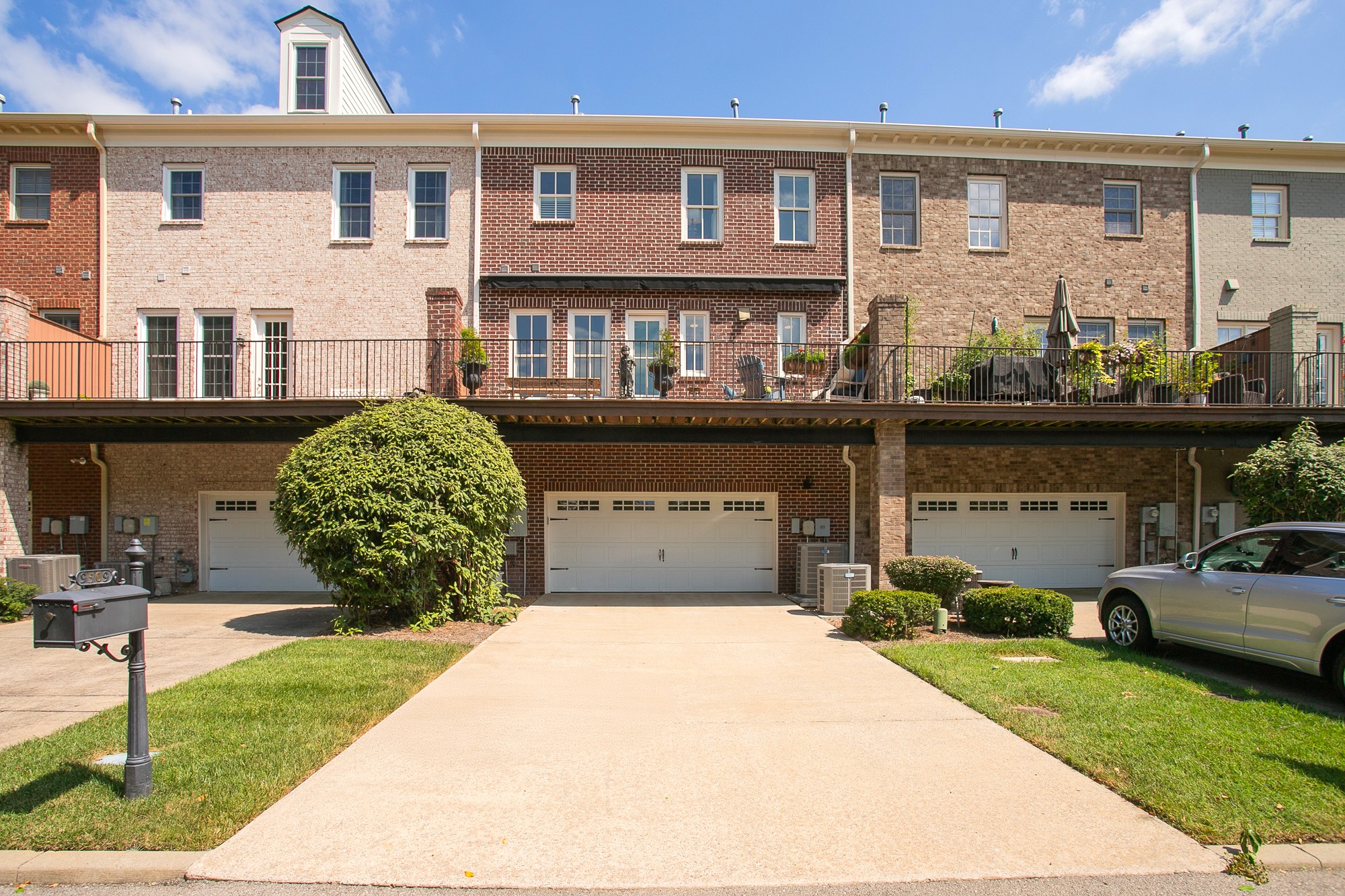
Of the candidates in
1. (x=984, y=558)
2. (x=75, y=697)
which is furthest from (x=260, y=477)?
(x=984, y=558)

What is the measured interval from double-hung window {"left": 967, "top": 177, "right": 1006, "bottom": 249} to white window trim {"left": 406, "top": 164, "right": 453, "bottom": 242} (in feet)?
36.0

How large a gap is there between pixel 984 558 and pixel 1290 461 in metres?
5.61

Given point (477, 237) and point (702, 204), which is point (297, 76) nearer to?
point (477, 237)

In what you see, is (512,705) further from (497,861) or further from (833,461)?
(833,461)

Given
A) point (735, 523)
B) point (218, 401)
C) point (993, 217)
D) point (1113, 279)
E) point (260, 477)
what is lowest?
point (735, 523)

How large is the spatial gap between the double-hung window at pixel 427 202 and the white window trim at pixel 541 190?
1832mm

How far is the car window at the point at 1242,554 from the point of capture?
7.31 meters

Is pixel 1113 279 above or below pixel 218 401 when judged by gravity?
above

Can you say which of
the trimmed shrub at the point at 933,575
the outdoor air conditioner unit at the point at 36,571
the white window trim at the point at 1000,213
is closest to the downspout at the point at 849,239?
the white window trim at the point at 1000,213

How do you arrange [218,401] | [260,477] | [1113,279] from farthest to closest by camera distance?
1. [1113,279]
2. [260,477]
3. [218,401]

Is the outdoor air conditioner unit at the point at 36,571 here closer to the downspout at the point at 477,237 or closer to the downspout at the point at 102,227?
the downspout at the point at 102,227

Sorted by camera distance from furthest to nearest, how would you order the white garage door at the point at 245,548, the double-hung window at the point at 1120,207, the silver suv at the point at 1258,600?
1. the double-hung window at the point at 1120,207
2. the white garage door at the point at 245,548
3. the silver suv at the point at 1258,600

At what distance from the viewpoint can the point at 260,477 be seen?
14.6 metres

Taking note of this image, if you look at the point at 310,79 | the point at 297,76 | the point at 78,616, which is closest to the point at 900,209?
the point at 310,79
